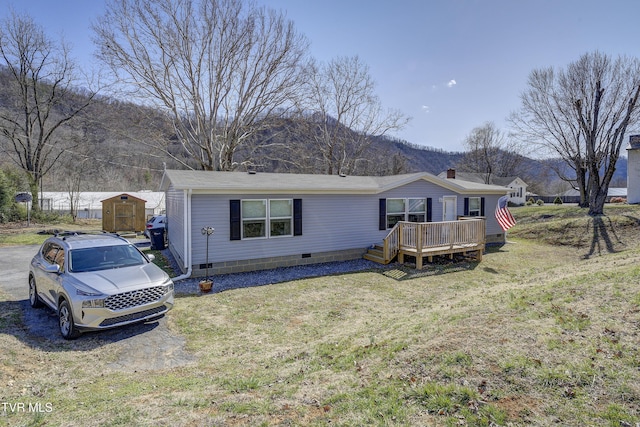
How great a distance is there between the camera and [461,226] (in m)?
11.8

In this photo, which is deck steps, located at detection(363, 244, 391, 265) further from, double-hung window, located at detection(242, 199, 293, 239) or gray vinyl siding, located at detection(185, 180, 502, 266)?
double-hung window, located at detection(242, 199, 293, 239)

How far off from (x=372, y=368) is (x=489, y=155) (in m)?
55.4

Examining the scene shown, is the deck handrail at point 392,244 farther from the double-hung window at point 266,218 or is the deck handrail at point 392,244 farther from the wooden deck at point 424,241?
the double-hung window at point 266,218

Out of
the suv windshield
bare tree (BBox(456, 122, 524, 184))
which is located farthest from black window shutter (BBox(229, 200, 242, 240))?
bare tree (BBox(456, 122, 524, 184))

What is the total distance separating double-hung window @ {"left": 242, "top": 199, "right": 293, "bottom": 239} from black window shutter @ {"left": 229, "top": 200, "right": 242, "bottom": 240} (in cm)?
19

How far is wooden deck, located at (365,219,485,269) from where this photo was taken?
1098 centimetres

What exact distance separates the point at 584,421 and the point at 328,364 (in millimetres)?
2588

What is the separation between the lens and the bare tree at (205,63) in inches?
708

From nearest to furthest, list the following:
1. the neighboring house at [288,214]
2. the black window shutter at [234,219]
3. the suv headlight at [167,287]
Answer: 1. the suv headlight at [167,287]
2. the neighboring house at [288,214]
3. the black window shutter at [234,219]

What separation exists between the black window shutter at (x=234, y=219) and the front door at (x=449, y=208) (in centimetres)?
852

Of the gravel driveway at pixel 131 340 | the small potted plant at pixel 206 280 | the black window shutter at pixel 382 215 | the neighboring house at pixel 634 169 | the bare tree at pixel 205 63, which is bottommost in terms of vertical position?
the gravel driveway at pixel 131 340

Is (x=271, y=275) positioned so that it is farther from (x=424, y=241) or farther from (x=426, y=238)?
(x=426, y=238)

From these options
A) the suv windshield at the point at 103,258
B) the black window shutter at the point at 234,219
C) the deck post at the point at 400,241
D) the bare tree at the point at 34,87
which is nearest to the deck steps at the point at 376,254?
the deck post at the point at 400,241

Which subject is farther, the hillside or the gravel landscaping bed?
the hillside
